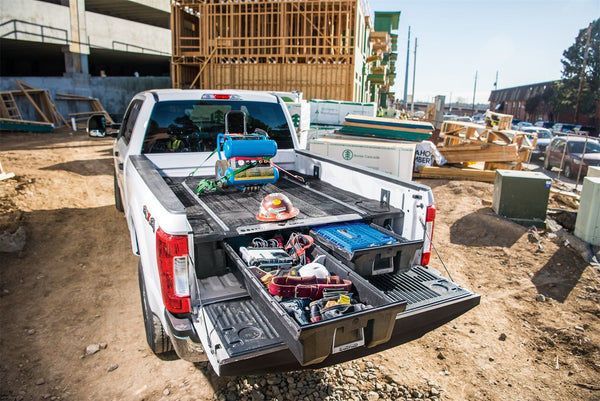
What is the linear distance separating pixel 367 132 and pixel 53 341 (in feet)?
30.8

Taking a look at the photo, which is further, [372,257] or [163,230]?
[372,257]

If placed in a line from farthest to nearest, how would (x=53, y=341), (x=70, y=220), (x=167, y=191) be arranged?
(x=70, y=220)
(x=53, y=341)
(x=167, y=191)

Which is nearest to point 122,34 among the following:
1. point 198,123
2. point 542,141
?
point 198,123

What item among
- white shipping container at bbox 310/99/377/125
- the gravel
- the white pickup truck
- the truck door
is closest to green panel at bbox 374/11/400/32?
white shipping container at bbox 310/99/377/125

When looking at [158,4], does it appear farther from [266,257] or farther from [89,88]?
[266,257]

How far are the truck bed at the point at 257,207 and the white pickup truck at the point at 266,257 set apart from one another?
0.02 m

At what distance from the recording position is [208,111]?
527 cm

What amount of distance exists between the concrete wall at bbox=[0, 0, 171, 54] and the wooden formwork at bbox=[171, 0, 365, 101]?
761cm

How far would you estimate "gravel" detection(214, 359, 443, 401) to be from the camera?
330 centimetres

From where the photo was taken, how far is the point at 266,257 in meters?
3.10

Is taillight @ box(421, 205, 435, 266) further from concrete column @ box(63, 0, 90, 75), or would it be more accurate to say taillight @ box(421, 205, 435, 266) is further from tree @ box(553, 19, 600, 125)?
tree @ box(553, 19, 600, 125)

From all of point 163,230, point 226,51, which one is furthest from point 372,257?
point 226,51

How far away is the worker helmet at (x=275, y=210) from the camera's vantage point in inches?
139

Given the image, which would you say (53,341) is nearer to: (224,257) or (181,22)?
A: (224,257)
